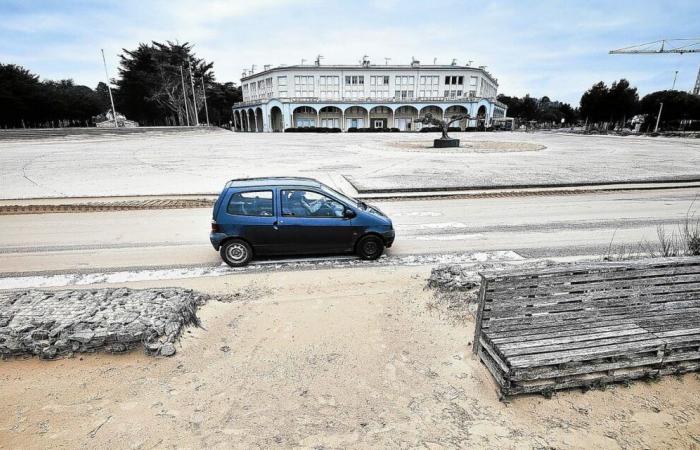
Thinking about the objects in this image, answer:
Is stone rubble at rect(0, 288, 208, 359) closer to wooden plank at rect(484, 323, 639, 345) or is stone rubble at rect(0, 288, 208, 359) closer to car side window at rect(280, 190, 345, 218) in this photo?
car side window at rect(280, 190, 345, 218)

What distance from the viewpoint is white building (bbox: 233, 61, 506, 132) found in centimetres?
7694

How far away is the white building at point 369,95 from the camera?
76.9 m

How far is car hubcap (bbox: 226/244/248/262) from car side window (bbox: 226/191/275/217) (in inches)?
26.0

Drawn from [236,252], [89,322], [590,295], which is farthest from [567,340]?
[236,252]

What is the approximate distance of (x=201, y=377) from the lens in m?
4.04

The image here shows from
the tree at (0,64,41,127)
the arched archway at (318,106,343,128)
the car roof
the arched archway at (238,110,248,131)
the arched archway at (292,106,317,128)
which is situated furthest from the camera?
the arched archway at (238,110,248,131)

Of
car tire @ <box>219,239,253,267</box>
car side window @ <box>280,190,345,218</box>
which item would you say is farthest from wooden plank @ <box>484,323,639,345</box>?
car tire @ <box>219,239,253,267</box>

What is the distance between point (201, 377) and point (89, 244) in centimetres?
658

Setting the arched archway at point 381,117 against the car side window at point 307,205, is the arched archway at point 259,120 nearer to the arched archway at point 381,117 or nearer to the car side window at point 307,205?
the arched archway at point 381,117

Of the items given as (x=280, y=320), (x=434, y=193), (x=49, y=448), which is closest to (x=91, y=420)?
(x=49, y=448)

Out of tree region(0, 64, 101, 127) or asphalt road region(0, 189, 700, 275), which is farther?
tree region(0, 64, 101, 127)

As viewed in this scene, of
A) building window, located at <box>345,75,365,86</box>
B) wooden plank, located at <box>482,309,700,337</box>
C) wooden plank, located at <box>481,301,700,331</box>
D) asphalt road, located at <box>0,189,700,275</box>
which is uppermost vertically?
building window, located at <box>345,75,365,86</box>

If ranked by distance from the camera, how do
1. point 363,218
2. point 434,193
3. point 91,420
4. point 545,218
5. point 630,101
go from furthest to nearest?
point 630,101, point 434,193, point 545,218, point 363,218, point 91,420

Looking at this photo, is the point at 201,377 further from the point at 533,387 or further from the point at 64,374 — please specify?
the point at 533,387
